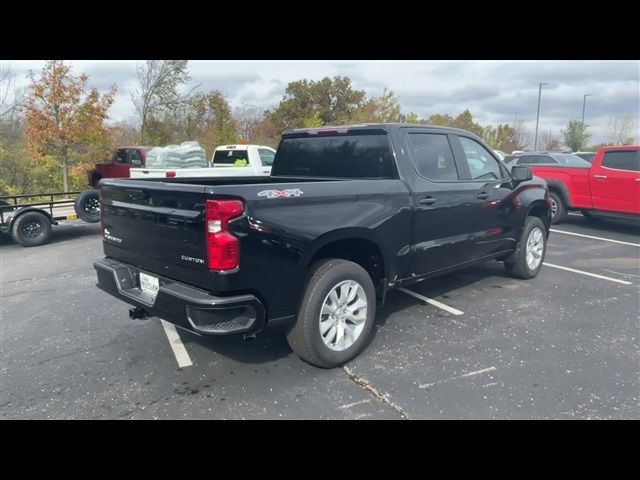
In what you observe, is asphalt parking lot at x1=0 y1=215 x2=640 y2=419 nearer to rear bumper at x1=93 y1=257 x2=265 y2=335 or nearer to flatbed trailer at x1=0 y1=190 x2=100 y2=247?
rear bumper at x1=93 y1=257 x2=265 y2=335

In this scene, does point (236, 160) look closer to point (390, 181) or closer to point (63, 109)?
point (63, 109)

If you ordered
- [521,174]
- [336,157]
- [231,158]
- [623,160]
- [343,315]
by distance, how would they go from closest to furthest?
[343,315] < [336,157] < [521,174] < [623,160] < [231,158]

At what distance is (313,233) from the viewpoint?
127 inches

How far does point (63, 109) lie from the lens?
13984 mm

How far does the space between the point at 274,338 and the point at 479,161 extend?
300cm

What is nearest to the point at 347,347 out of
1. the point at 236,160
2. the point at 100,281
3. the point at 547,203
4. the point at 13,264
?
the point at 100,281

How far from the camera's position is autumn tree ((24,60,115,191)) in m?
13.7

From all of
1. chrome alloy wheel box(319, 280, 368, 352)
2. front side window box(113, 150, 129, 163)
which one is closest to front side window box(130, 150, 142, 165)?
front side window box(113, 150, 129, 163)

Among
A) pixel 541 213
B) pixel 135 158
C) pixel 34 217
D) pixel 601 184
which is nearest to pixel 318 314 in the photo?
pixel 541 213

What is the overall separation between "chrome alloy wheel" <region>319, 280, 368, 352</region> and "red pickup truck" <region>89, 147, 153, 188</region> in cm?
1216

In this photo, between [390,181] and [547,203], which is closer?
[390,181]

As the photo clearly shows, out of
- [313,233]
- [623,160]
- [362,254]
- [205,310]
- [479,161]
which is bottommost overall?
[205,310]

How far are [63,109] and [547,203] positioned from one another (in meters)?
14.1

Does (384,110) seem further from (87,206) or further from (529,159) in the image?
(87,206)
